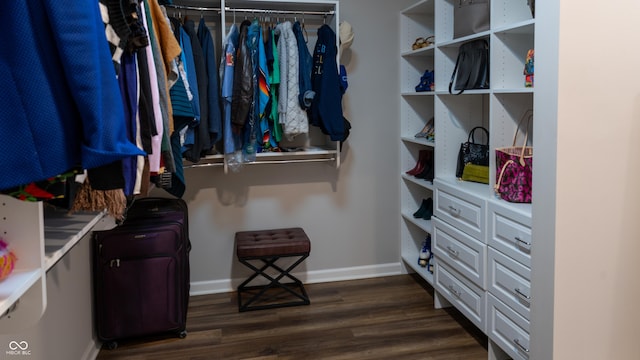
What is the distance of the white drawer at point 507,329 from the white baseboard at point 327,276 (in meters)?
1.40

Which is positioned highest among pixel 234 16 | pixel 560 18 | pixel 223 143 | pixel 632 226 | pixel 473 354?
pixel 234 16

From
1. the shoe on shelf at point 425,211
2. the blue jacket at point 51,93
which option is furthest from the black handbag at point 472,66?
the blue jacket at point 51,93

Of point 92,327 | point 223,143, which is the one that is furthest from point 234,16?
point 92,327

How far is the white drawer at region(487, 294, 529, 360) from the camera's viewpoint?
7.55ft

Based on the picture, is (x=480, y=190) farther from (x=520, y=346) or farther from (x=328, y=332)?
(x=328, y=332)

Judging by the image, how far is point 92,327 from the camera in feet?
9.05

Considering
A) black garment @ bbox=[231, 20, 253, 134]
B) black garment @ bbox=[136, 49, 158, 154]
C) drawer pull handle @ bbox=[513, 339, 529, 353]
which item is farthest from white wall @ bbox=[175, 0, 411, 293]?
black garment @ bbox=[136, 49, 158, 154]

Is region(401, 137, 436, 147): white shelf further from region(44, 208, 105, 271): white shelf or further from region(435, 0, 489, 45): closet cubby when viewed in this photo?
region(44, 208, 105, 271): white shelf

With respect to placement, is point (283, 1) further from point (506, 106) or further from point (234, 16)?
point (506, 106)

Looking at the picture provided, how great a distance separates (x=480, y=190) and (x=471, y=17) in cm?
94

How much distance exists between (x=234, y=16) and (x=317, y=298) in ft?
6.61

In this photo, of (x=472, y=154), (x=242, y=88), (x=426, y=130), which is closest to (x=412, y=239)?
(x=426, y=130)

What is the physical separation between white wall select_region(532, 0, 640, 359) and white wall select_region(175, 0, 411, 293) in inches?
83.2

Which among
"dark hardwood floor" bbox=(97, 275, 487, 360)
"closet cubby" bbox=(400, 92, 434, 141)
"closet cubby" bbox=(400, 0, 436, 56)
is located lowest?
"dark hardwood floor" bbox=(97, 275, 487, 360)
